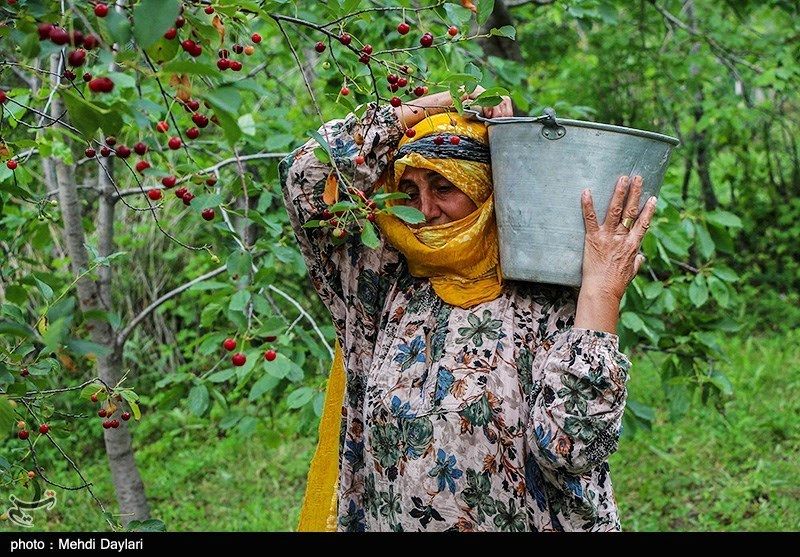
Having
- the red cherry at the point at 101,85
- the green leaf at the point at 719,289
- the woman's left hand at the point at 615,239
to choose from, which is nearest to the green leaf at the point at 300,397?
the woman's left hand at the point at 615,239

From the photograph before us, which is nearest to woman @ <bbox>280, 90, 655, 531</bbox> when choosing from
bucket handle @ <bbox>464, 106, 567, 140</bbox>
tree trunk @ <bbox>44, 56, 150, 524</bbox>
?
bucket handle @ <bbox>464, 106, 567, 140</bbox>

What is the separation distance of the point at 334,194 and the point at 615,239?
61cm

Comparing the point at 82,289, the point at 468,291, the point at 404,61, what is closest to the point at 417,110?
the point at 404,61

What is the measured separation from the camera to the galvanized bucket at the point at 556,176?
5.60 feet

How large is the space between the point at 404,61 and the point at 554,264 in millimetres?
522

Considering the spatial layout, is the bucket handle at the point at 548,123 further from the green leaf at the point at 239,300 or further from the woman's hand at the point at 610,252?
the green leaf at the point at 239,300

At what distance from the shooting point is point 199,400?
2.68 meters

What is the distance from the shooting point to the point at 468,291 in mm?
1930

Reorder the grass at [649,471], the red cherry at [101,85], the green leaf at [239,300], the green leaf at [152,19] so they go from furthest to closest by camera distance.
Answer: the grass at [649,471] → the green leaf at [239,300] → the red cherry at [101,85] → the green leaf at [152,19]

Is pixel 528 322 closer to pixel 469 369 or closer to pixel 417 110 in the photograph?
pixel 469 369

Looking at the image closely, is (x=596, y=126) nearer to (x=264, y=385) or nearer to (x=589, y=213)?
(x=589, y=213)

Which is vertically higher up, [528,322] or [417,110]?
[417,110]

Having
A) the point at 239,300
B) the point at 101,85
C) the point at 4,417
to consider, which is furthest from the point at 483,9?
the point at 239,300

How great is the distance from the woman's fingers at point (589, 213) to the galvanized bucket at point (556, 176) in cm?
1
